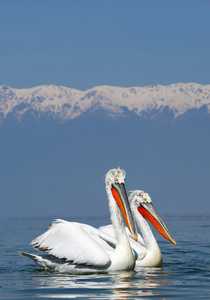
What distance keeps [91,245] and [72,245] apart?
0.36m

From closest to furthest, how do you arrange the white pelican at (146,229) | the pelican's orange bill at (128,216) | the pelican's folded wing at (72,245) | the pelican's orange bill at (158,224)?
the pelican's folded wing at (72,245) → the pelican's orange bill at (128,216) → the white pelican at (146,229) → the pelican's orange bill at (158,224)

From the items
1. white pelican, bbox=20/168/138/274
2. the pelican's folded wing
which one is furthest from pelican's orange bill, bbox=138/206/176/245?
the pelican's folded wing

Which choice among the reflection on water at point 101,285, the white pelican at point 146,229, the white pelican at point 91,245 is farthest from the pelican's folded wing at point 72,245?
the white pelican at point 146,229

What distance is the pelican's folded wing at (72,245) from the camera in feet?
33.7

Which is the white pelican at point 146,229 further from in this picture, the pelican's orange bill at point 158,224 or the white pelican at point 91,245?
the white pelican at point 91,245

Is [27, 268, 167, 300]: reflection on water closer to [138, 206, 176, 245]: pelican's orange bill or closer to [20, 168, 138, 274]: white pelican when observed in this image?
[20, 168, 138, 274]: white pelican

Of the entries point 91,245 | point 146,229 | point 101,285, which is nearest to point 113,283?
point 101,285

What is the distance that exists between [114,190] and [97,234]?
0.95m

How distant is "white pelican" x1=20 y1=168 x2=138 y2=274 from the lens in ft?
34.0

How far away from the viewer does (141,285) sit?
Answer: 932cm

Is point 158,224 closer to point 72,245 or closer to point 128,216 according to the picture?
point 128,216

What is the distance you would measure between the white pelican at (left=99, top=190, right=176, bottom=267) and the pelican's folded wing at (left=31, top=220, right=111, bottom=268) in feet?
4.28

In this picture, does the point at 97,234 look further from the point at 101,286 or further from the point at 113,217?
the point at 101,286

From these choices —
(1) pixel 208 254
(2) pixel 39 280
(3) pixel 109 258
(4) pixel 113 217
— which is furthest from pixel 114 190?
(1) pixel 208 254
